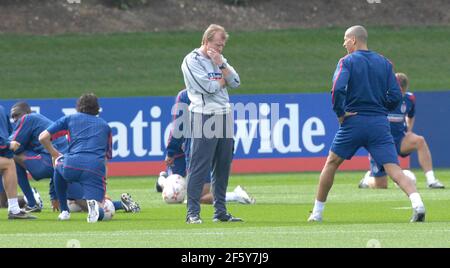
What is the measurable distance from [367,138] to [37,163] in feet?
18.4

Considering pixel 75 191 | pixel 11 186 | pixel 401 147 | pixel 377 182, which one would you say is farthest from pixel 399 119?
pixel 11 186

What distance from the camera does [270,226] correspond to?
50.0ft

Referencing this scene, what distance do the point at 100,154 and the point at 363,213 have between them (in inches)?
131

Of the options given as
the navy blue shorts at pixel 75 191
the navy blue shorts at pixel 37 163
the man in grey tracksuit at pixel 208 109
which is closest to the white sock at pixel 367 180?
the navy blue shorts at pixel 37 163

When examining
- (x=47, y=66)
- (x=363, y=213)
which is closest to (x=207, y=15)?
(x=47, y=66)

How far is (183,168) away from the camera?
20.3 meters

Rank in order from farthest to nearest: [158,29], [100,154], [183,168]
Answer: [158,29]
[183,168]
[100,154]

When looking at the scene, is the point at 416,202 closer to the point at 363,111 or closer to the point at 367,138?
the point at 367,138

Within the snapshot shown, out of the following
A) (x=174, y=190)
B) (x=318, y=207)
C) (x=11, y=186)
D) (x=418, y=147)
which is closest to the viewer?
(x=318, y=207)

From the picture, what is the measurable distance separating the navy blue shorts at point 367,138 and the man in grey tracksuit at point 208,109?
1.30 metres

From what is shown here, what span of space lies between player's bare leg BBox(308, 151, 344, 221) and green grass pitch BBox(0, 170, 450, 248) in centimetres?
16

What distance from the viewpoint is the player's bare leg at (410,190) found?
1513 cm

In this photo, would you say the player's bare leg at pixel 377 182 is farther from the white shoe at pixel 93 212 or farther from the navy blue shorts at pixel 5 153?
the white shoe at pixel 93 212

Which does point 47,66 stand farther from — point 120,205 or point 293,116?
point 120,205
